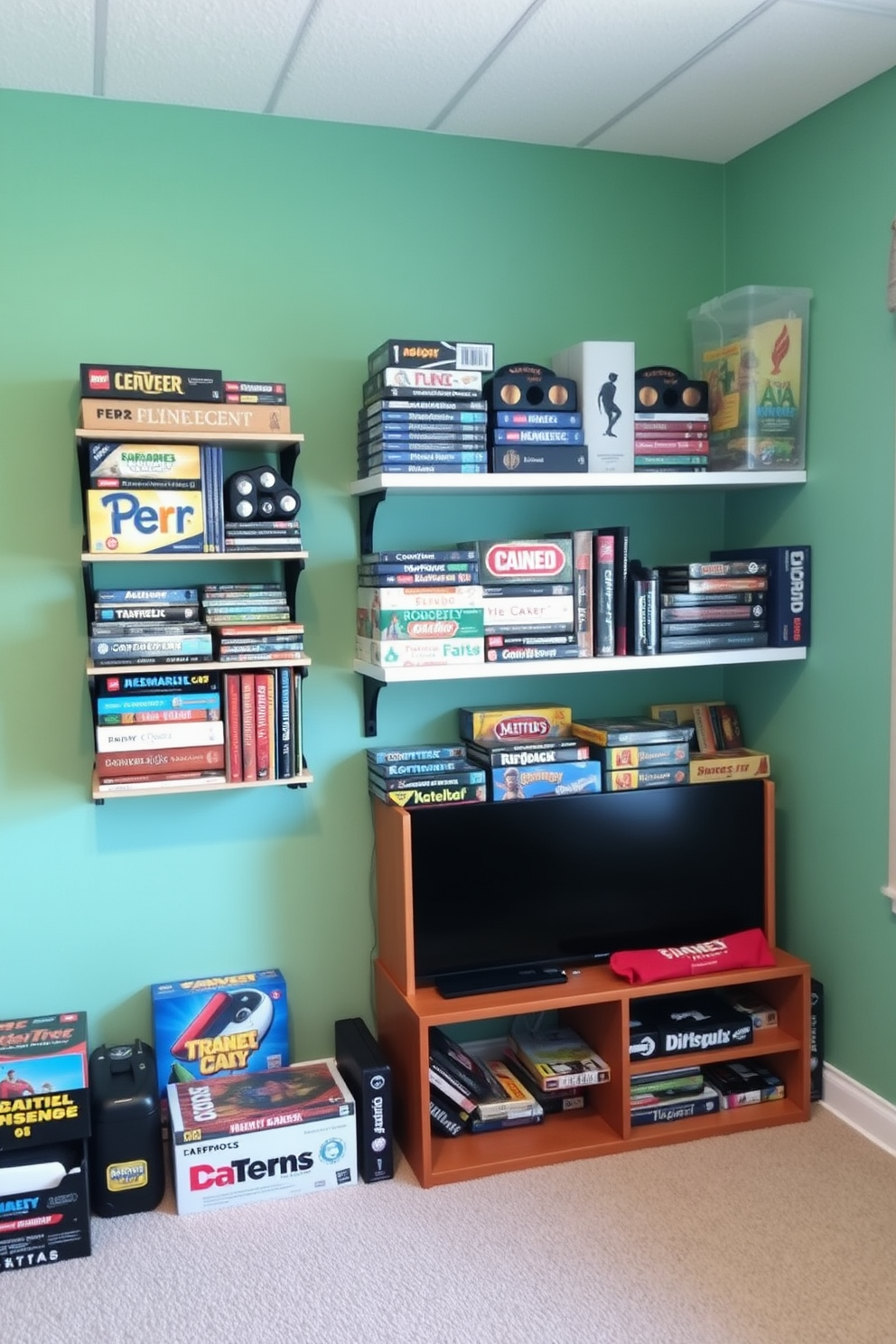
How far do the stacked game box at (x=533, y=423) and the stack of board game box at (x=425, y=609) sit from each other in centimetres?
24

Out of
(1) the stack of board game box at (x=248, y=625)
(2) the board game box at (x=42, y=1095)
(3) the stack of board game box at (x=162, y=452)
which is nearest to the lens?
(2) the board game box at (x=42, y=1095)

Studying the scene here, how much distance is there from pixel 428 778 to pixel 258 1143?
0.87m

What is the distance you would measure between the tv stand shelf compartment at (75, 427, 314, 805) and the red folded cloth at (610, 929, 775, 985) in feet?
2.89

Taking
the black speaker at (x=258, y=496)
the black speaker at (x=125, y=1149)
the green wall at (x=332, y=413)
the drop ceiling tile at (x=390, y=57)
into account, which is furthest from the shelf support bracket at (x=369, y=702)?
the drop ceiling tile at (x=390, y=57)

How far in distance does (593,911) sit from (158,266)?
1829 mm

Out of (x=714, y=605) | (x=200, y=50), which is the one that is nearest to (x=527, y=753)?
(x=714, y=605)

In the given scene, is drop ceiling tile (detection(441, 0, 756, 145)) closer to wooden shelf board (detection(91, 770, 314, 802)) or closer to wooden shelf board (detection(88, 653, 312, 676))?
wooden shelf board (detection(88, 653, 312, 676))

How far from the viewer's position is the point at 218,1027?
2654 mm

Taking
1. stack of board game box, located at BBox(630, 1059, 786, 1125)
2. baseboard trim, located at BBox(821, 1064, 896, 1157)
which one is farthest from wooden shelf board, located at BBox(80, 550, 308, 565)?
baseboard trim, located at BBox(821, 1064, 896, 1157)

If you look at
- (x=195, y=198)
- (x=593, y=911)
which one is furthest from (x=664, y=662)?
(x=195, y=198)

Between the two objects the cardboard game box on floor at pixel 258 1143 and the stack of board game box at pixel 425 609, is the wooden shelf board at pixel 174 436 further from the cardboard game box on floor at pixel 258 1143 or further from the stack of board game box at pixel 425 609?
the cardboard game box on floor at pixel 258 1143

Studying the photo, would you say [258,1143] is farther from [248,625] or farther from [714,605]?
[714,605]

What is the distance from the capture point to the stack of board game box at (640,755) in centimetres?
272

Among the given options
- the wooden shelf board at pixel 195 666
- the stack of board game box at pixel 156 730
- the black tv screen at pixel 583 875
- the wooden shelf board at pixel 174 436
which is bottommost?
the black tv screen at pixel 583 875
